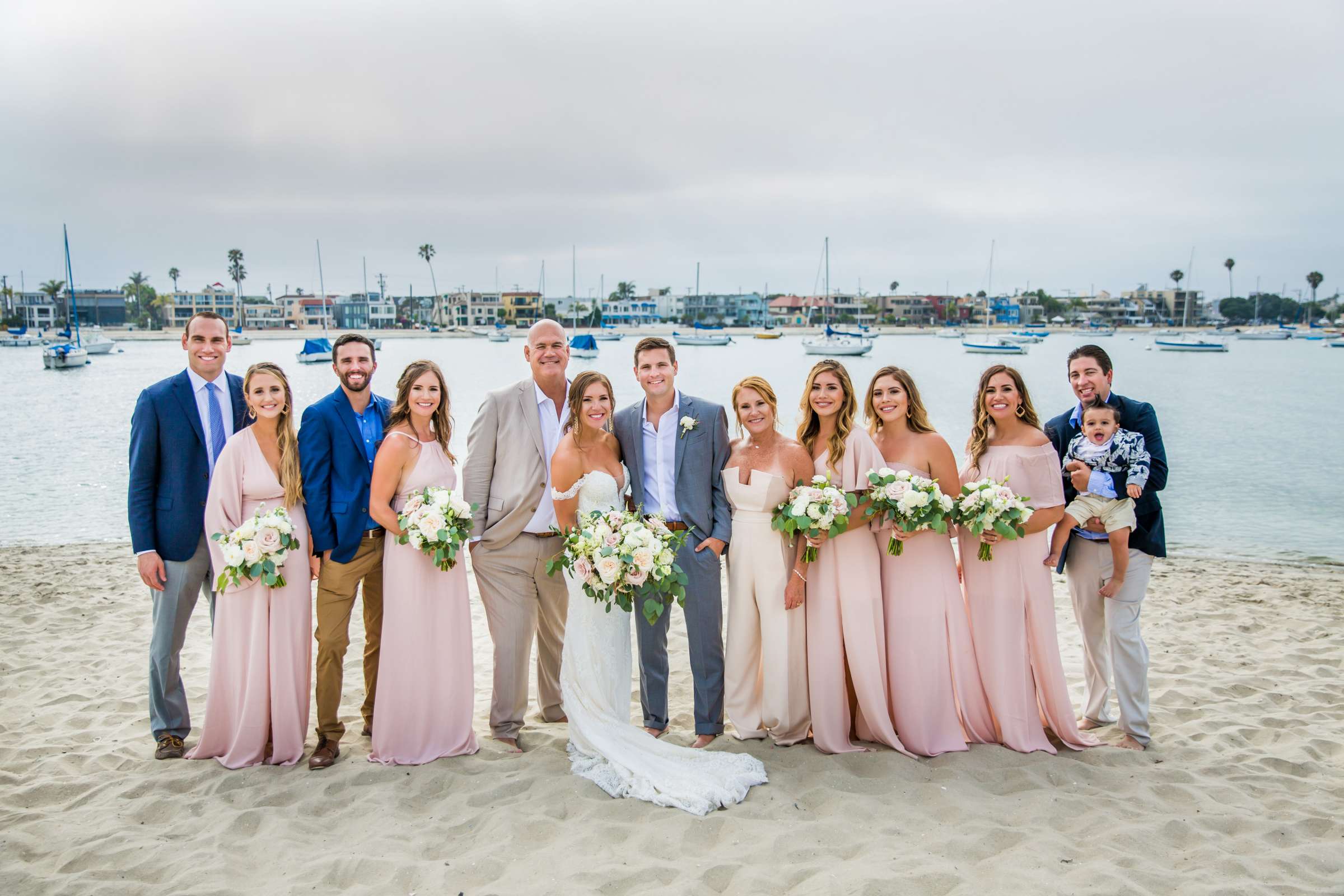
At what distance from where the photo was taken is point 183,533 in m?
5.81

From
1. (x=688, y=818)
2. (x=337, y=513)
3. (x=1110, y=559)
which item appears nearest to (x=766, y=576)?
(x=688, y=818)

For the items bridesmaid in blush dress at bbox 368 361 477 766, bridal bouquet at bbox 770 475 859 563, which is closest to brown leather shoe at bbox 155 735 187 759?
bridesmaid in blush dress at bbox 368 361 477 766

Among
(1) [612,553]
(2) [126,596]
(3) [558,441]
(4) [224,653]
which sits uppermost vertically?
(3) [558,441]

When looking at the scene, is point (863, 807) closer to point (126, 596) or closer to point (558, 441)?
point (558, 441)

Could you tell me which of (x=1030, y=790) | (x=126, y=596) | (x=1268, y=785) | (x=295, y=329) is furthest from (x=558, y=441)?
(x=295, y=329)

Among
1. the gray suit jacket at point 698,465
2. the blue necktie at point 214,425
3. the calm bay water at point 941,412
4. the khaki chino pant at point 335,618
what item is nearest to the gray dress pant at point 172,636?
the blue necktie at point 214,425

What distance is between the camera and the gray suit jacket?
19.6 ft

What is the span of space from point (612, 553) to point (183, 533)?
305 cm

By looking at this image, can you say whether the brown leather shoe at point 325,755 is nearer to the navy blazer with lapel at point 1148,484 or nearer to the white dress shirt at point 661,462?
the white dress shirt at point 661,462

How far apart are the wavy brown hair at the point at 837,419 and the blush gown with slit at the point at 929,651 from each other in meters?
0.41

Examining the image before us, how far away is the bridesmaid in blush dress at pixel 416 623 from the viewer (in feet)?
18.7

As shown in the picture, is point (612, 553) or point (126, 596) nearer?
point (612, 553)

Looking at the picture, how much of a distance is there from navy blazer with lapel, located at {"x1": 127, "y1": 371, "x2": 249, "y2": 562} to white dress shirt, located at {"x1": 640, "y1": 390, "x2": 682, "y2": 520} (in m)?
3.08

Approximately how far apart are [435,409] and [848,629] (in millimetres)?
3248
